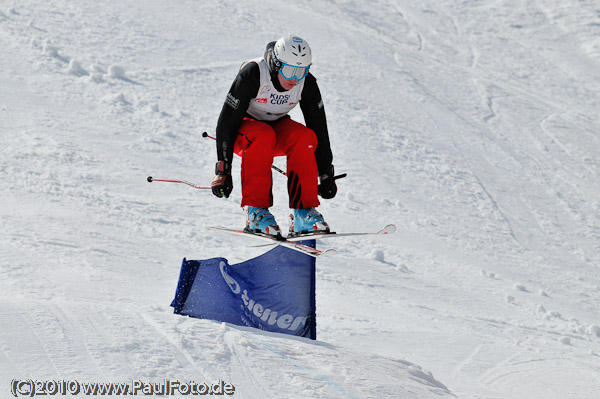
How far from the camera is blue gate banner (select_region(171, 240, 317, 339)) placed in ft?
17.6

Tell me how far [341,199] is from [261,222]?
5326 millimetres

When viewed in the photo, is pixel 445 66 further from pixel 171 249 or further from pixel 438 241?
pixel 171 249

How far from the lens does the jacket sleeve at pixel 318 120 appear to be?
5551mm

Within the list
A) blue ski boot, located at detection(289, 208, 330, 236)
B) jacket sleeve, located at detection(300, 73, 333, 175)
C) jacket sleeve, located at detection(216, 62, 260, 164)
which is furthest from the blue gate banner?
jacket sleeve, located at detection(216, 62, 260, 164)

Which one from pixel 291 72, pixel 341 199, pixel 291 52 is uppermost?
pixel 291 52

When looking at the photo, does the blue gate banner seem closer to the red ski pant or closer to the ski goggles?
the red ski pant

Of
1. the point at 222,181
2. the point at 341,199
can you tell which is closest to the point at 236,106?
the point at 222,181

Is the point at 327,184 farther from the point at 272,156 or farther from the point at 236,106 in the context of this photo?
the point at 236,106

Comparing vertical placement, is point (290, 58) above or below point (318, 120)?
above

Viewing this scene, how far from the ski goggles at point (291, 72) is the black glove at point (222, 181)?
0.77 meters

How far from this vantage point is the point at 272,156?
17.2 feet

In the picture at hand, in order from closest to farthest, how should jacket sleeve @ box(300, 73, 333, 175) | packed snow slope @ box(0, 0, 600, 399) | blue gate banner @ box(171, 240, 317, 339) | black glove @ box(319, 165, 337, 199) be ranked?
1. packed snow slope @ box(0, 0, 600, 399)
2. blue gate banner @ box(171, 240, 317, 339)
3. jacket sleeve @ box(300, 73, 333, 175)
4. black glove @ box(319, 165, 337, 199)

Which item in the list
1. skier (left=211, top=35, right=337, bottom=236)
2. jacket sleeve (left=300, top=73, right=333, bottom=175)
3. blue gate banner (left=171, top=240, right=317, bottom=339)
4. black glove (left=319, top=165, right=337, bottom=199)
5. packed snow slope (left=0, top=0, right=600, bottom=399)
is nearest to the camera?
packed snow slope (left=0, top=0, right=600, bottom=399)

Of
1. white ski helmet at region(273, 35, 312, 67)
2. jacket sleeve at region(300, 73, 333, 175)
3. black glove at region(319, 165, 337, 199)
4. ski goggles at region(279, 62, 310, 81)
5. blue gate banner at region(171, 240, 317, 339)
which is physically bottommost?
blue gate banner at region(171, 240, 317, 339)
